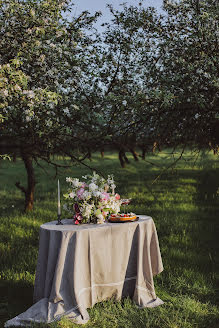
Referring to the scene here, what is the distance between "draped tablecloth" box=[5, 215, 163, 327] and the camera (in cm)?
527

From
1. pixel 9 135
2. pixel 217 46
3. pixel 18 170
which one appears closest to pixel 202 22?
pixel 217 46

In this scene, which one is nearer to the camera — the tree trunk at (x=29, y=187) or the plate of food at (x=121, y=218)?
the plate of food at (x=121, y=218)

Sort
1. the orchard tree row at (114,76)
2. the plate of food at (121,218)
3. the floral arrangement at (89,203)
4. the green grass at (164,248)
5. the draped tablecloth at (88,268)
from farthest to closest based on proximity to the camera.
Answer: the orchard tree row at (114,76) → the plate of food at (121,218) → the floral arrangement at (89,203) → the green grass at (164,248) → the draped tablecloth at (88,268)

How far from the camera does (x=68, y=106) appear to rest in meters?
8.59

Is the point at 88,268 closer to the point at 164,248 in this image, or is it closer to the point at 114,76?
the point at 164,248

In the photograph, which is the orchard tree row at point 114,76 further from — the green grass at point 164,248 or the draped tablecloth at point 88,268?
the draped tablecloth at point 88,268

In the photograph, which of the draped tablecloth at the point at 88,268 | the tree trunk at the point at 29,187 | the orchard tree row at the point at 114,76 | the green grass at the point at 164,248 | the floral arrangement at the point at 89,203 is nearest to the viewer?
the draped tablecloth at the point at 88,268

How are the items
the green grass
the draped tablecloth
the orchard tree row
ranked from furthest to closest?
the orchard tree row < the green grass < the draped tablecloth

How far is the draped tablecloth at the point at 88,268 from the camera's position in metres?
5.27

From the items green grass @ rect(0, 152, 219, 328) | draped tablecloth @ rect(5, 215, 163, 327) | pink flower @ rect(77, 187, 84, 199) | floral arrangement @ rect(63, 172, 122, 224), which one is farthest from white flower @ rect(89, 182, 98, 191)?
green grass @ rect(0, 152, 219, 328)

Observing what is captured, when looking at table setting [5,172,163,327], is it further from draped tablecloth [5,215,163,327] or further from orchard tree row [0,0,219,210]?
orchard tree row [0,0,219,210]

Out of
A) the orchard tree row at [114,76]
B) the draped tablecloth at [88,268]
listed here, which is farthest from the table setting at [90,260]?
the orchard tree row at [114,76]

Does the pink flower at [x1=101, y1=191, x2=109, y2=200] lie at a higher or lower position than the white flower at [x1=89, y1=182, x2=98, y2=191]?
lower

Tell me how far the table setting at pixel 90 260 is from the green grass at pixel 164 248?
0.78 feet
